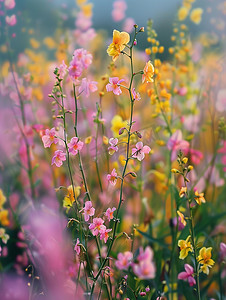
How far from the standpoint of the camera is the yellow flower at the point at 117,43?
54cm

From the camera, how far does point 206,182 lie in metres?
0.94

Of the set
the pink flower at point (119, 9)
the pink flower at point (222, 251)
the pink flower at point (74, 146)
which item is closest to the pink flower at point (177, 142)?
the pink flower at point (222, 251)

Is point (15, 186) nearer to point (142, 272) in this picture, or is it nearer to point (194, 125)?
point (194, 125)

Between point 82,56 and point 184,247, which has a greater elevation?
point 82,56

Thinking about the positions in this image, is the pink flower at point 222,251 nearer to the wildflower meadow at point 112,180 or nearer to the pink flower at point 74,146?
the wildflower meadow at point 112,180

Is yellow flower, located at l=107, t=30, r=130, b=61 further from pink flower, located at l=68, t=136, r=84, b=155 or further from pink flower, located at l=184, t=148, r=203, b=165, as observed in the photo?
pink flower, located at l=184, t=148, r=203, b=165

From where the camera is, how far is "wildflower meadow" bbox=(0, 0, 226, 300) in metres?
0.57

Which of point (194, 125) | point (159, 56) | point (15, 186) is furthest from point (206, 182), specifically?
point (15, 186)

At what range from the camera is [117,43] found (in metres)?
0.55

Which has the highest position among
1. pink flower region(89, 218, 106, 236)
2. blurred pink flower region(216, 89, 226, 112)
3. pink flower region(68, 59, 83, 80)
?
blurred pink flower region(216, 89, 226, 112)

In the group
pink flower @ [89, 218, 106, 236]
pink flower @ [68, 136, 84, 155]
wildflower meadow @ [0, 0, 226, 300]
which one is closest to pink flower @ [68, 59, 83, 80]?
wildflower meadow @ [0, 0, 226, 300]

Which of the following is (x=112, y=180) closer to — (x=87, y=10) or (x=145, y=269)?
(x=145, y=269)

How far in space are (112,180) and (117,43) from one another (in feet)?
0.62

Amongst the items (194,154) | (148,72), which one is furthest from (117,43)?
(194,154)
